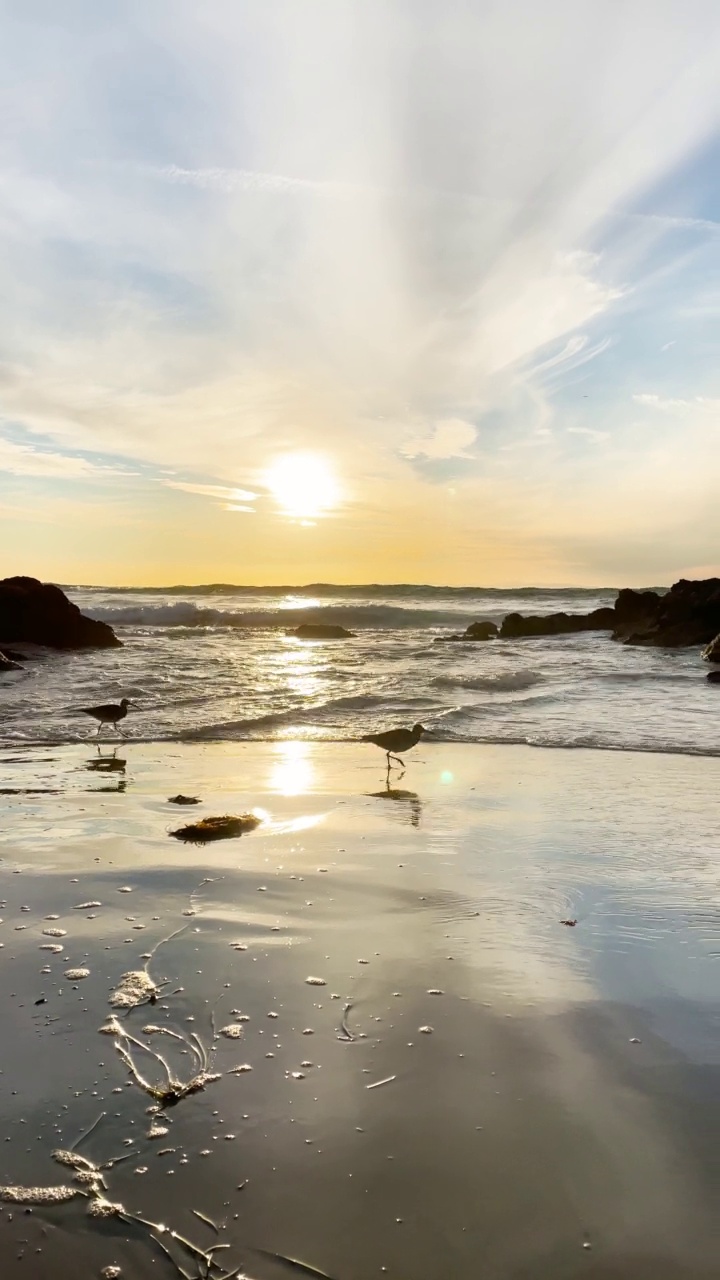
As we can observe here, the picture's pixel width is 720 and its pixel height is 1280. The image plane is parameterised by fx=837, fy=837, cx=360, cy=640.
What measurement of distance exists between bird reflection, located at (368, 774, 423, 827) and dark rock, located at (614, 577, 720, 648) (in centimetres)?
1984

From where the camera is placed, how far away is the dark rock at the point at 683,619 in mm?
26047

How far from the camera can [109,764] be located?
920cm

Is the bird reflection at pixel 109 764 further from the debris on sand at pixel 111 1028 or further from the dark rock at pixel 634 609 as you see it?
the dark rock at pixel 634 609

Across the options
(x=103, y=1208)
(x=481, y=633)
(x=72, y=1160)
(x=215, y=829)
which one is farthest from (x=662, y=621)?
(x=103, y=1208)

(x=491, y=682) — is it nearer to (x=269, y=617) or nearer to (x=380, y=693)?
(x=380, y=693)

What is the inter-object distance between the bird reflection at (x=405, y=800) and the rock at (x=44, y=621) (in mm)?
18963

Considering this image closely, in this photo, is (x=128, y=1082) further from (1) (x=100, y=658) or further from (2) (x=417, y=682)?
(1) (x=100, y=658)

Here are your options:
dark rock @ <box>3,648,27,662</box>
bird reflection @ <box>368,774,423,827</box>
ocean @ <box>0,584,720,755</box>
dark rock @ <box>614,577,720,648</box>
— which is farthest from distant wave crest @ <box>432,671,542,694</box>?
dark rock @ <box>3,648,27,662</box>

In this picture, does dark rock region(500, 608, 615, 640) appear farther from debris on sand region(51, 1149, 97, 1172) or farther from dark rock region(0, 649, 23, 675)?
debris on sand region(51, 1149, 97, 1172)

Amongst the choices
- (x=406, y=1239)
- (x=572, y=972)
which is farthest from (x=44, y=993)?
(x=572, y=972)

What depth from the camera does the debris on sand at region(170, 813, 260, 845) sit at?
6.11m

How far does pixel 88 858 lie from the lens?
18.2 ft

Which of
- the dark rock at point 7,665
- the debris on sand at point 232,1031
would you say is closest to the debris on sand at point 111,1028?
the debris on sand at point 232,1031

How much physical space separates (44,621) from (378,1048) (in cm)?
2403
